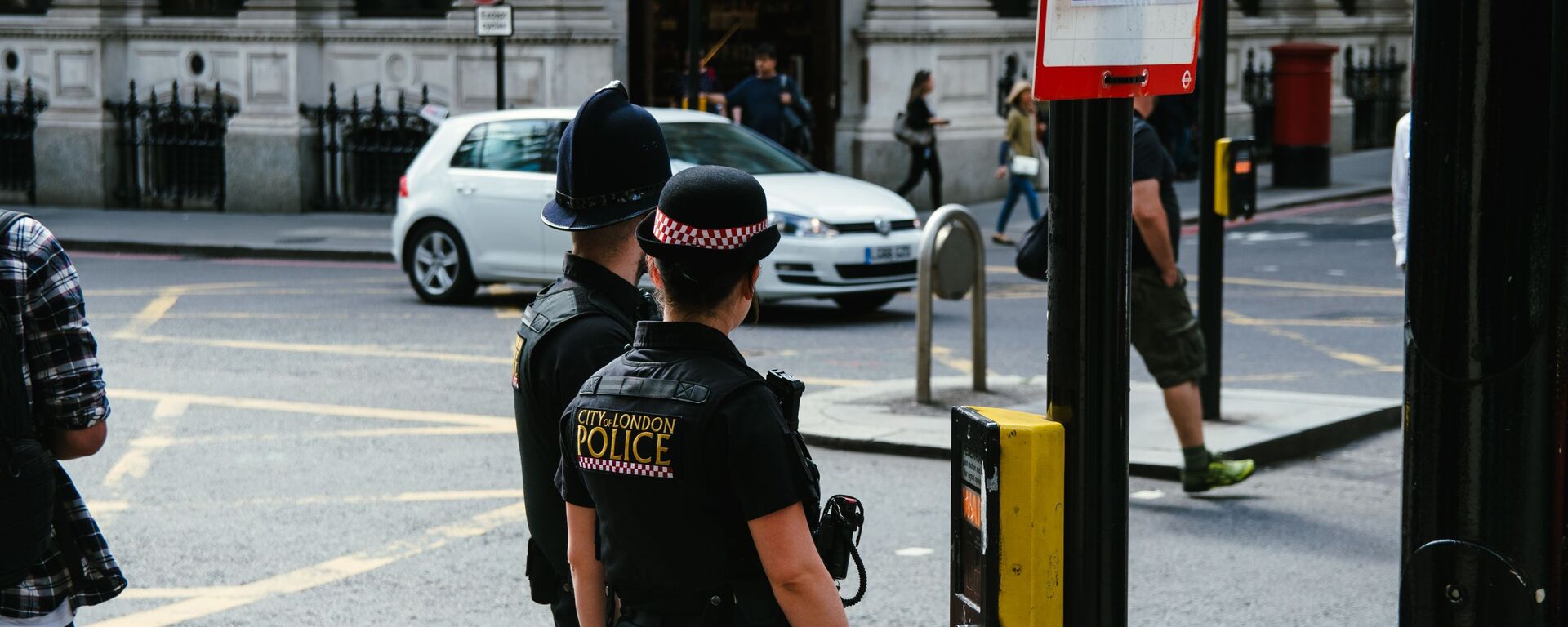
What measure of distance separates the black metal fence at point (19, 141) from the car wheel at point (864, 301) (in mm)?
13008

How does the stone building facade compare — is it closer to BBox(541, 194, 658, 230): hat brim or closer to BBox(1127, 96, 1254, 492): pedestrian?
BBox(1127, 96, 1254, 492): pedestrian

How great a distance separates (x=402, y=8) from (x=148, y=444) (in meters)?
13.6

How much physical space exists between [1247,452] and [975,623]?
4.89 metres

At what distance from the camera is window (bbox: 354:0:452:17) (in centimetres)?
2130

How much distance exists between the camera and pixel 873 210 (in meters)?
12.7

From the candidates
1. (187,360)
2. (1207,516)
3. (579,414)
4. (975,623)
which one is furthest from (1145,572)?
(187,360)

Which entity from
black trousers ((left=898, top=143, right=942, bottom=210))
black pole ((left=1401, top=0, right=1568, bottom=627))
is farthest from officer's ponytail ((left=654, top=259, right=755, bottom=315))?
black trousers ((left=898, top=143, right=942, bottom=210))

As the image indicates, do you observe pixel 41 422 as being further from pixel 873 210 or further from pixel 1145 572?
pixel 873 210

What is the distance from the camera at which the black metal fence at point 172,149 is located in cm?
2161

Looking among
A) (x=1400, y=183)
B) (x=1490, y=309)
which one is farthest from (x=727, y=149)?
(x=1490, y=309)

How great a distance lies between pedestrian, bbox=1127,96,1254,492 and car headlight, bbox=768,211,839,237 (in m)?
5.16

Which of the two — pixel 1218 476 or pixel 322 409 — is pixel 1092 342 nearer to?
pixel 1218 476

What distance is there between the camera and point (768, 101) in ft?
63.0

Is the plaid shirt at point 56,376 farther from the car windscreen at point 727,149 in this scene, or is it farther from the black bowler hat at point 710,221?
the car windscreen at point 727,149
